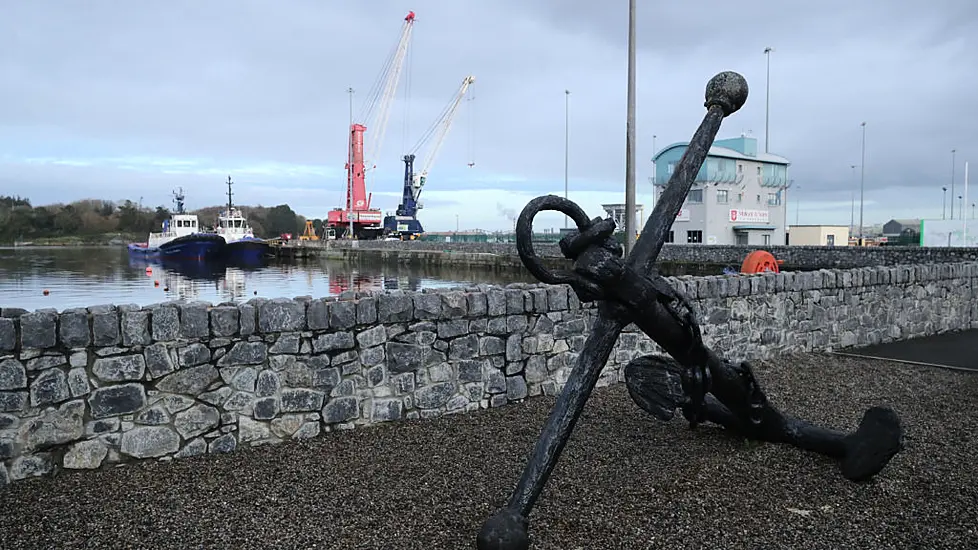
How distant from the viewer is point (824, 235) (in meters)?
42.7

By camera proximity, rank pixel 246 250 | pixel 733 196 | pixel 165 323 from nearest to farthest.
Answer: pixel 165 323, pixel 733 196, pixel 246 250

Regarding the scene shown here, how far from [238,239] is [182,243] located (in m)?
6.44

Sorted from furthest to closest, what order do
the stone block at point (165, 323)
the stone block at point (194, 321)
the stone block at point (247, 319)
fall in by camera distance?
the stone block at point (247, 319) < the stone block at point (194, 321) < the stone block at point (165, 323)

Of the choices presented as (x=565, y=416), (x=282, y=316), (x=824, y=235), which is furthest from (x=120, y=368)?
(x=824, y=235)

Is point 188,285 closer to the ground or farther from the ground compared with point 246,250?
closer to the ground

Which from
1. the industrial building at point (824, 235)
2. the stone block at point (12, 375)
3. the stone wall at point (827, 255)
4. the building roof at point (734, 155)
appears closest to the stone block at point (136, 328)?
the stone block at point (12, 375)

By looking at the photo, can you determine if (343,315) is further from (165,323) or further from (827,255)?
(827,255)

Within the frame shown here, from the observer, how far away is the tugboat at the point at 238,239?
174 ft

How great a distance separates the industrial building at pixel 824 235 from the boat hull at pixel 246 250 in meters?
41.8

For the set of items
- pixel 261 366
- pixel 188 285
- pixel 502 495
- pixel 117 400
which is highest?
pixel 261 366

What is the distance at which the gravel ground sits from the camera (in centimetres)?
381

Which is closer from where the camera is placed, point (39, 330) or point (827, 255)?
point (39, 330)

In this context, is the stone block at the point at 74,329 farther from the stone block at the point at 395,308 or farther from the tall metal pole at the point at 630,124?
the tall metal pole at the point at 630,124

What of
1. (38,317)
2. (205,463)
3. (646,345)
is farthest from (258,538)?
(646,345)
